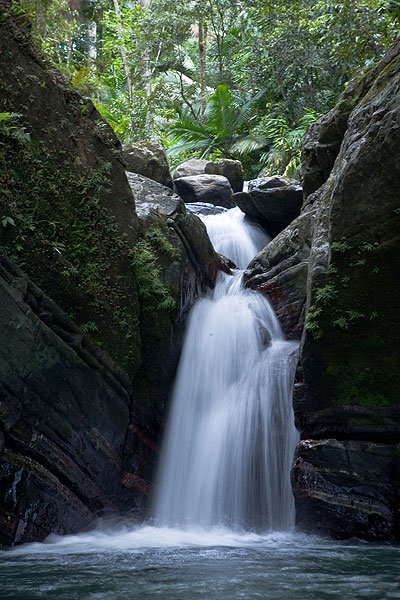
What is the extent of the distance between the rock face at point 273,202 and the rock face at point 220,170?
376 centimetres

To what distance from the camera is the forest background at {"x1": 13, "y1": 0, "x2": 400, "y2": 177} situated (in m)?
18.9

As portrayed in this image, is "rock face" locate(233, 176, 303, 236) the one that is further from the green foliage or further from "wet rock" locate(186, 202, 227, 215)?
the green foliage

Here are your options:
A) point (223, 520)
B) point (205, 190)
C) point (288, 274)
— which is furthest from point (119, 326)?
point (205, 190)

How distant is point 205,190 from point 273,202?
3237 millimetres

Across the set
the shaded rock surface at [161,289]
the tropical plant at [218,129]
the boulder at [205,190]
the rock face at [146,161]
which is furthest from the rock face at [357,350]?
the tropical plant at [218,129]

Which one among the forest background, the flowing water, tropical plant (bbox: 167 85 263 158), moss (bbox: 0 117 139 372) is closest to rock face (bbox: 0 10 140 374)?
moss (bbox: 0 117 139 372)

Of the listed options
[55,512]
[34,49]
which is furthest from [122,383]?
[34,49]

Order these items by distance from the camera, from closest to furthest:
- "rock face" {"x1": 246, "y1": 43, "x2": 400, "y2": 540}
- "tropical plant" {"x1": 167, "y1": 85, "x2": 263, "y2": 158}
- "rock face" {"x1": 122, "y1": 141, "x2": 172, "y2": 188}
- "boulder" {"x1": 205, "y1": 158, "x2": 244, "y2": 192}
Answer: "rock face" {"x1": 246, "y1": 43, "x2": 400, "y2": 540} < "rock face" {"x1": 122, "y1": 141, "x2": 172, "y2": 188} < "boulder" {"x1": 205, "y1": 158, "x2": 244, "y2": 192} < "tropical plant" {"x1": 167, "y1": 85, "x2": 263, "y2": 158}

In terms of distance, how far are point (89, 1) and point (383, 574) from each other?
90.5 ft

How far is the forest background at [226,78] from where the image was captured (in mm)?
18922

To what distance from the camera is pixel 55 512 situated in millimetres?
6340

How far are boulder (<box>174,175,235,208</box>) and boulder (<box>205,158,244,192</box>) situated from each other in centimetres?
131

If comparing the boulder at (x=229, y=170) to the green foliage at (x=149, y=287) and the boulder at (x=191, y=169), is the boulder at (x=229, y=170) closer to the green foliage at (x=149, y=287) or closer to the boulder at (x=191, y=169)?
the boulder at (x=191, y=169)

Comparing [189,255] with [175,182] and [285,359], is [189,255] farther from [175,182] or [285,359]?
[175,182]
